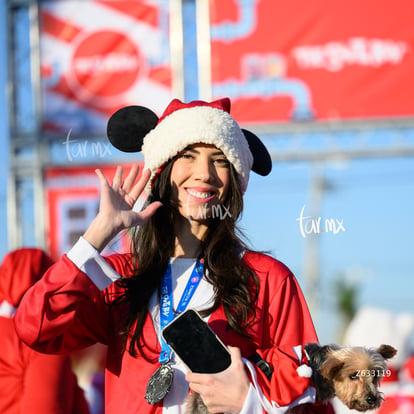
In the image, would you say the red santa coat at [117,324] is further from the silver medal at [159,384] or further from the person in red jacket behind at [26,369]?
the person in red jacket behind at [26,369]

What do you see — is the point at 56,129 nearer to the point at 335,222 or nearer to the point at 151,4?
the point at 151,4

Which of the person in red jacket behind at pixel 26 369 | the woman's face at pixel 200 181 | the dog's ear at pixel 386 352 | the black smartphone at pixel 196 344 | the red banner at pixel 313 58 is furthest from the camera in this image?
the red banner at pixel 313 58

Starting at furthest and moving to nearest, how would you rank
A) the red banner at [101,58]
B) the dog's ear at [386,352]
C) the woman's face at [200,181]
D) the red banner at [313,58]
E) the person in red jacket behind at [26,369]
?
the red banner at [101,58] < the red banner at [313,58] < the person in red jacket behind at [26,369] < the woman's face at [200,181] < the dog's ear at [386,352]

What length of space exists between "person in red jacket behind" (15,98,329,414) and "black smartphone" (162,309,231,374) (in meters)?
0.02

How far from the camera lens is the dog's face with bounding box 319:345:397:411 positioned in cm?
175

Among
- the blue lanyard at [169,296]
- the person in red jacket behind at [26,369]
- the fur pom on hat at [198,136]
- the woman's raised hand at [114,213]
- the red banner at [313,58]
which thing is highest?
the red banner at [313,58]

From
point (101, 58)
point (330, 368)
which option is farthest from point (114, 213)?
point (101, 58)

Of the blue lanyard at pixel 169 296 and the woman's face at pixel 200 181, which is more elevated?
the woman's face at pixel 200 181

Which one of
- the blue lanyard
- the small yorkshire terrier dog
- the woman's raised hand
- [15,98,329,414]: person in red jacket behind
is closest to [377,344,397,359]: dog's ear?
the small yorkshire terrier dog

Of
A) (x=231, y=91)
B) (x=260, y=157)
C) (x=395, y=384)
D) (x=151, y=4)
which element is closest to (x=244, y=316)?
(x=260, y=157)

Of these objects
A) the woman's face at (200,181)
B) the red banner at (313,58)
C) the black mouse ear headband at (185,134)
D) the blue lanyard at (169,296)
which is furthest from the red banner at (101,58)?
the blue lanyard at (169,296)

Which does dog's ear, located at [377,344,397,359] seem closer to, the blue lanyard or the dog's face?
the dog's face

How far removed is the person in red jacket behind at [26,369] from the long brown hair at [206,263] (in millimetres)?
911

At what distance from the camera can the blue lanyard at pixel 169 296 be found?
1870 millimetres
